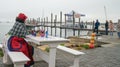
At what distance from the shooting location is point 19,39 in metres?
5.68

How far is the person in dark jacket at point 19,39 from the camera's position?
219 inches

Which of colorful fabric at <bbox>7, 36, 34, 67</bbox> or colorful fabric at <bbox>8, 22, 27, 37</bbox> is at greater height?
colorful fabric at <bbox>8, 22, 27, 37</bbox>

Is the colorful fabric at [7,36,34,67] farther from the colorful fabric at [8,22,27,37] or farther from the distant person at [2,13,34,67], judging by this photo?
the colorful fabric at [8,22,27,37]

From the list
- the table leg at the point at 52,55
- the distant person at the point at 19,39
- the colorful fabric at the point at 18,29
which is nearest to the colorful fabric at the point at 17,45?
the distant person at the point at 19,39

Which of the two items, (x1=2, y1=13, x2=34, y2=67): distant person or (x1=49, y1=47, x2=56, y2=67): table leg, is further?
(x1=49, y1=47, x2=56, y2=67): table leg

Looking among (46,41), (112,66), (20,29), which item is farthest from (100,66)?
(20,29)

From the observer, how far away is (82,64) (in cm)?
695

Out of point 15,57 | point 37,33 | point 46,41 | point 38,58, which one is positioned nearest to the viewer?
point 15,57

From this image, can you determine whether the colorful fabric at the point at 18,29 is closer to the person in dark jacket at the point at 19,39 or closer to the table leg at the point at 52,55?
the person in dark jacket at the point at 19,39

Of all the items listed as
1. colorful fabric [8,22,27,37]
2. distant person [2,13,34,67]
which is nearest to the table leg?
distant person [2,13,34,67]

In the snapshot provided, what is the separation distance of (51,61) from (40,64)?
3.81ft

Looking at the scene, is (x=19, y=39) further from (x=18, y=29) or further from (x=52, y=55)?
(x=52, y=55)

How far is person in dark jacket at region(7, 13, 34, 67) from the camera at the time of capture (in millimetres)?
5563

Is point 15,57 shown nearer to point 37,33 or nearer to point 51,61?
point 51,61
